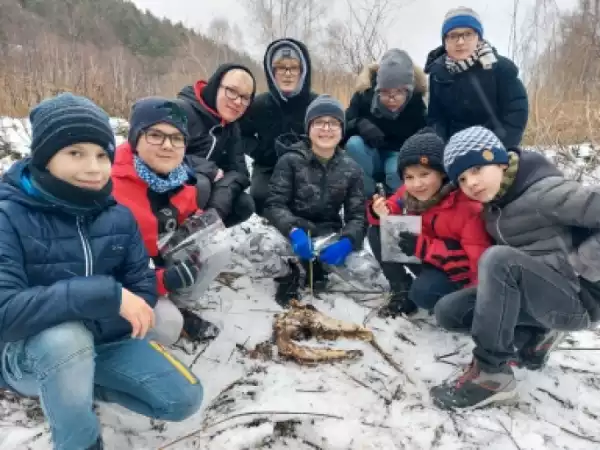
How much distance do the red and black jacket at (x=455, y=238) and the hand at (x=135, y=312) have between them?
1.28 metres

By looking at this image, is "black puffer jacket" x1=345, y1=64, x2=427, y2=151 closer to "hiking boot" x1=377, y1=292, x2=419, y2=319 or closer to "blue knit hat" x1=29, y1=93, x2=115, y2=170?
"hiking boot" x1=377, y1=292, x2=419, y2=319

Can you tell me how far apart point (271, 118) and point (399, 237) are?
54.5 inches

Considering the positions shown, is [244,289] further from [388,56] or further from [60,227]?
[388,56]

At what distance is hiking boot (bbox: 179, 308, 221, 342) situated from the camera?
2084mm

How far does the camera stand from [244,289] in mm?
2561

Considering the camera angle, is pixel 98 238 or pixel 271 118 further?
pixel 271 118

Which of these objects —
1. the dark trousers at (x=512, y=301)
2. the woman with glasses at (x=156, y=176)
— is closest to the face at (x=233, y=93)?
the woman with glasses at (x=156, y=176)

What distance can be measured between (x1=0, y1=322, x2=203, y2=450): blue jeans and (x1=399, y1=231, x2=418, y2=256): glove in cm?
117

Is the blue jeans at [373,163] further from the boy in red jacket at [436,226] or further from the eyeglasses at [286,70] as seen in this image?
the boy in red jacket at [436,226]

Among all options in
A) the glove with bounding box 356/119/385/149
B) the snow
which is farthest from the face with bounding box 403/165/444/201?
the glove with bounding box 356/119/385/149

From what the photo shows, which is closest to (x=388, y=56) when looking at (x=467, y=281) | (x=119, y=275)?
(x=467, y=281)

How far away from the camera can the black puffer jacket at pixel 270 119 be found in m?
3.09

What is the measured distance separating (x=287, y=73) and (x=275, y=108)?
0.25m

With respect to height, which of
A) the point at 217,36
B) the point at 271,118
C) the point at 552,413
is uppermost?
the point at 217,36
